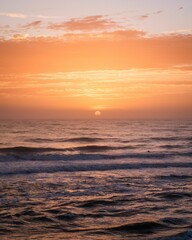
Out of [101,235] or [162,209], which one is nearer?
[101,235]

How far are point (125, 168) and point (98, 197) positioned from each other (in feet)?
39.2

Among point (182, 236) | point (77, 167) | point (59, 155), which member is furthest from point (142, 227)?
point (59, 155)

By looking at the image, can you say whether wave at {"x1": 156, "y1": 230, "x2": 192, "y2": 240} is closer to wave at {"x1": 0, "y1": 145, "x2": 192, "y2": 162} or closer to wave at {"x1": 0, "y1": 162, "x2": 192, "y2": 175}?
wave at {"x1": 0, "y1": 162, "x2": 192, "y2": 175}

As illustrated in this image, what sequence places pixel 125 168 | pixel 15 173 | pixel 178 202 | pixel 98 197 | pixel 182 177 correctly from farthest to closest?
pixel 125 168 < pixel 15 173 < pixel 182 177 < pixel 98 197 < pixel 178 202

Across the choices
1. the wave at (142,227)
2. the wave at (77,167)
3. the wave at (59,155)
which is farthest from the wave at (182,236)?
the wave at (59,155)

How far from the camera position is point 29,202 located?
11.8 m

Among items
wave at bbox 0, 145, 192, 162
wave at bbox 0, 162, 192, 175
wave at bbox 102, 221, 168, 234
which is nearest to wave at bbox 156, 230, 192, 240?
wave at bbox 102, 221, 168, 234

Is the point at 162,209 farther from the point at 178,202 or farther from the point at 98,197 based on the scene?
the point at 98,197

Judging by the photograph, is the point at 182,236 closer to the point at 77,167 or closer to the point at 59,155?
the point at 77,167

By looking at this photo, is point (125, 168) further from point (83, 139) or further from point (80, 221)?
point (83, 139)

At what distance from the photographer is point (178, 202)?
11.7 meters

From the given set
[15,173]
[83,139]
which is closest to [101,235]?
[15,173]

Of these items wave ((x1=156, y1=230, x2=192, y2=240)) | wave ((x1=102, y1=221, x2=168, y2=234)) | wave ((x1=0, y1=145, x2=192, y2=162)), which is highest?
wave ((x1=156, y1=230, x2=192, y2=240))

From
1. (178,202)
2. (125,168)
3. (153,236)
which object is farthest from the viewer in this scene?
(125,168)
